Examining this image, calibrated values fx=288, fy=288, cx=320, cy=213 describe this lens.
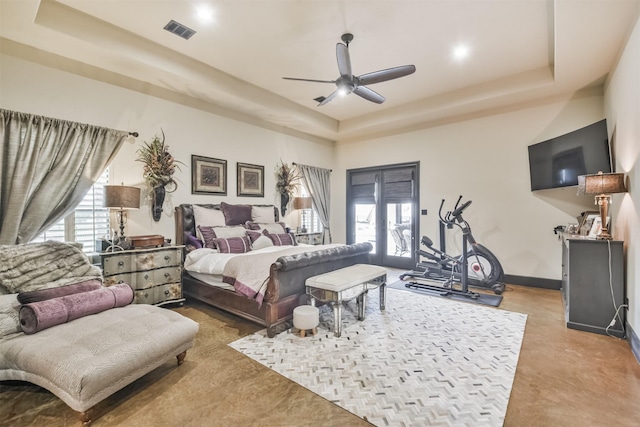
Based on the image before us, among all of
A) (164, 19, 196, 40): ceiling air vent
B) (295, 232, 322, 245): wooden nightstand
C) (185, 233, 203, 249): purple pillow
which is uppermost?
(164, 19, 196, 40): ceiling air vent

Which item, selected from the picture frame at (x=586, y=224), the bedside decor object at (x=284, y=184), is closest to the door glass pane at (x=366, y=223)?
the bedside decor object at (x=284, y=184)

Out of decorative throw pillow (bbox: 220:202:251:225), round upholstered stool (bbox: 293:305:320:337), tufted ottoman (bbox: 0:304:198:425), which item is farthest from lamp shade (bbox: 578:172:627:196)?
decorative throw pillow (bbox: 220:202:251:225)

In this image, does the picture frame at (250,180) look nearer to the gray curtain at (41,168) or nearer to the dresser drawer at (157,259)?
the dresser drawer at (157,259)

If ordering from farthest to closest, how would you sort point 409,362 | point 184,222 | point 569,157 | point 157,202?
point 184,222
point 157,202
point 569,157
point 409,362

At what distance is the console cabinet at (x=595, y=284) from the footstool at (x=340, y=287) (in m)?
2.14

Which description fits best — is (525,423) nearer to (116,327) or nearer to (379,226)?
(116,327)

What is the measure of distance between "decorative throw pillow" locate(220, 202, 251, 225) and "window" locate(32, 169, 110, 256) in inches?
65.8

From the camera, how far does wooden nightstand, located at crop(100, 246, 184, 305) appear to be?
3479 mm

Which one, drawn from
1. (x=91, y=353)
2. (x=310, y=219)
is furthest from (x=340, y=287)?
(x=310, y=219)

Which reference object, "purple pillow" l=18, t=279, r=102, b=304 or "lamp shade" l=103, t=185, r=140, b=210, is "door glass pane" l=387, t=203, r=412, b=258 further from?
"purple pillow" l=18, t=279, r=102, b=304

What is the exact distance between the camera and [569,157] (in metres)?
4.27

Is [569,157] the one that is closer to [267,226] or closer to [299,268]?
[299,268]

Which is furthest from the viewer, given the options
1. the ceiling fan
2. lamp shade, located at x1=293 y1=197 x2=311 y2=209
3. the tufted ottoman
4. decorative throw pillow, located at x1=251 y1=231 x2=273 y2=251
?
lamp shade, located at x1=293 y1=197 x2=311 y2=209

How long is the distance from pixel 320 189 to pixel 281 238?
266 centimetres
